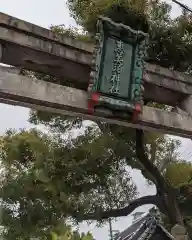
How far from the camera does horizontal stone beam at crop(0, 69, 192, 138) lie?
4575 mm

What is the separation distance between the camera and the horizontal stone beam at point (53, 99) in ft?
15.0

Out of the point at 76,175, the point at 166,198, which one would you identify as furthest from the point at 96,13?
the point at 166,198

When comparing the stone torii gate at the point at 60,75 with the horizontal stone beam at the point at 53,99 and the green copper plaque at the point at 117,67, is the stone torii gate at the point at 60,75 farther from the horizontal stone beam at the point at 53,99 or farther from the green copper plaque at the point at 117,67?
the green copper plaque at the point at 117,67

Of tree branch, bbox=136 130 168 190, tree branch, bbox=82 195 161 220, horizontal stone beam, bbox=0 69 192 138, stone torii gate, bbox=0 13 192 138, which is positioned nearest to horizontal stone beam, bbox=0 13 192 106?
stone torii gate, bbox=0 13 192 138

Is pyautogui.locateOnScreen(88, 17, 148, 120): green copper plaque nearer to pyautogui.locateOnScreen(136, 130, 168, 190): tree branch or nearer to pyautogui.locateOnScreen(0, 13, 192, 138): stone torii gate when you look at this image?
pyautogui.locateOnScreen(0, 13, 192, 138): stone torii gate

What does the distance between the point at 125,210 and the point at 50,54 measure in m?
8.30

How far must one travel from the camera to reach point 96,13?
8125 millimetres

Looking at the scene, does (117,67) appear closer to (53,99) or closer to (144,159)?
(53,99)

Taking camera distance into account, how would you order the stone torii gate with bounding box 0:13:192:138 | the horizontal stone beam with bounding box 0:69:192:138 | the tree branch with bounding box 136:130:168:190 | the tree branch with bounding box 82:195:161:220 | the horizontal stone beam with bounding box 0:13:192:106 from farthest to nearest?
the tree branch with bounding box 82:195:161:220 → the tree branch with bounding box 136:130:168:190 → the horizontal stone beam with bounding box 0:13:192:106 → the stone torii gate with bounding box 0:13:192:138 → the horizontal stone beam with bounding box 0:69:192:138

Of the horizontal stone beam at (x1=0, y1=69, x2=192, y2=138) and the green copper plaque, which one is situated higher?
the green copper plaque

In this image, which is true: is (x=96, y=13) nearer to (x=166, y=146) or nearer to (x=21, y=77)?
(x=21, y=77)

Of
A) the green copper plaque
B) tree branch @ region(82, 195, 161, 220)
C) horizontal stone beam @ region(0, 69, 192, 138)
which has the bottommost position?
tree branch @ region(82, 195, 161, 220)

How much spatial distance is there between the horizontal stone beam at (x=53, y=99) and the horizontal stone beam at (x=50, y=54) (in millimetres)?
548

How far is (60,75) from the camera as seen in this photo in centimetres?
556
